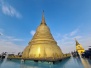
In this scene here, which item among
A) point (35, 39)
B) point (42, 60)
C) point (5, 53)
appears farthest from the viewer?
point (5, 53)

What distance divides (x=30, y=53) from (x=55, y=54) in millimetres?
8151

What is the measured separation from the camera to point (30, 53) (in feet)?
114

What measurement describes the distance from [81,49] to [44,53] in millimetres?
43064

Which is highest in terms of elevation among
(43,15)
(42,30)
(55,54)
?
(43,15)

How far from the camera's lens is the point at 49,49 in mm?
34156

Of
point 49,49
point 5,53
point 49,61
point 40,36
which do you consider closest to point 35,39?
point 40,36

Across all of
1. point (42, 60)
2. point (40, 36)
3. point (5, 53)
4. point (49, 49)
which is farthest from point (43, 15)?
point (5, 53)

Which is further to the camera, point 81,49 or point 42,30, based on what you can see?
point 81,49

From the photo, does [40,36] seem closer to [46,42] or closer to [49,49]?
[46,42]

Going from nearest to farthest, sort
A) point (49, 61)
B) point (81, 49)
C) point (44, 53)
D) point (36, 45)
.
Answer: point (49, 61)
point (44, 53)
point (36, 45)
point (81, 49)

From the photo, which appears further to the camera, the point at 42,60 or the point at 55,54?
the point at 55,54

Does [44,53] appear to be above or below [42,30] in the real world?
below

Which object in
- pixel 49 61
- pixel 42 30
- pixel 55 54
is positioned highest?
pixel 42 30

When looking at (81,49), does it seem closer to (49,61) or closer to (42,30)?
(42,30)
